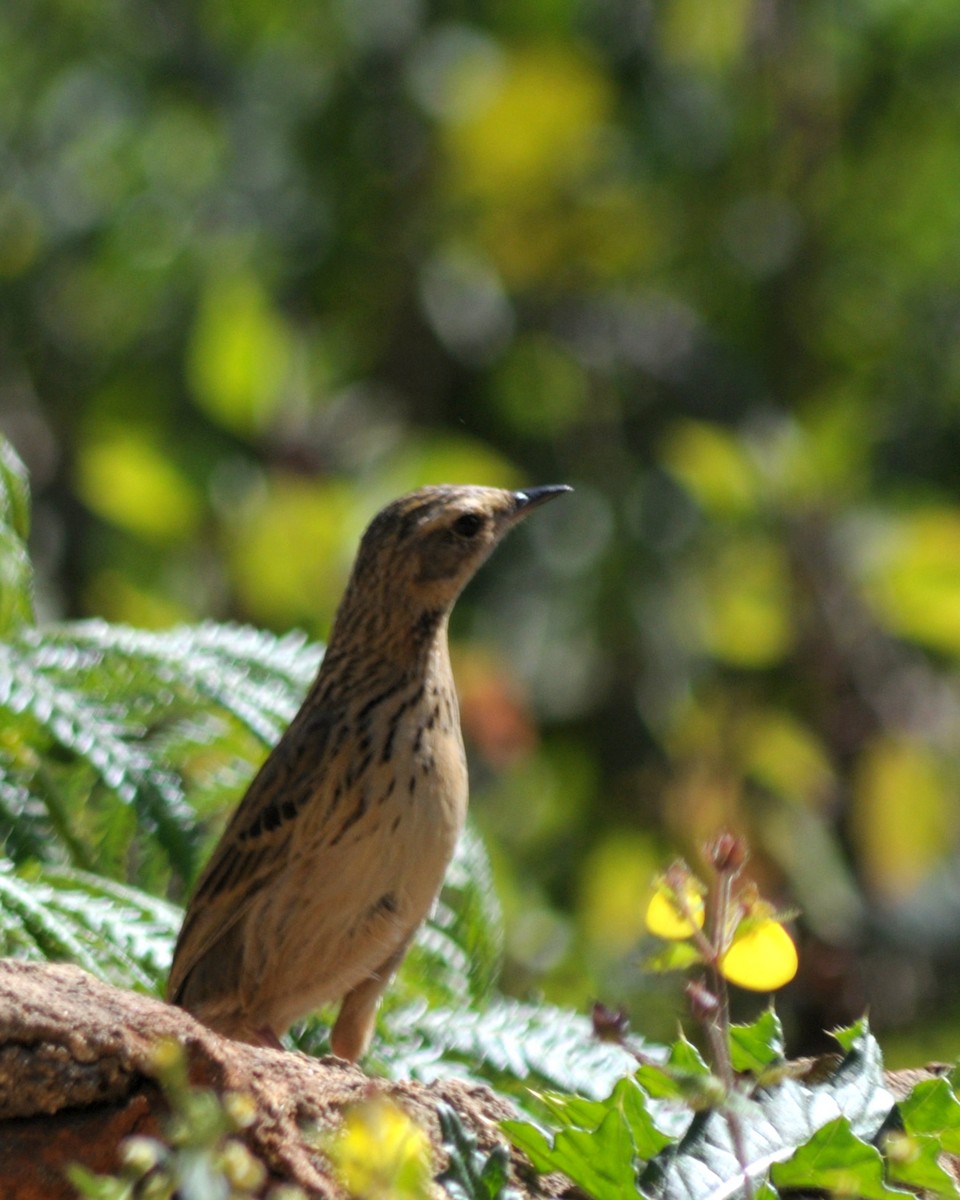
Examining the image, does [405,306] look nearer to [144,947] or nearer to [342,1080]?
[144,947]

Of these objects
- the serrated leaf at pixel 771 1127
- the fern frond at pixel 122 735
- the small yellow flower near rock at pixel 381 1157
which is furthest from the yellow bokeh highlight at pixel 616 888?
the small yellow flower near rock at pixel 381 1157

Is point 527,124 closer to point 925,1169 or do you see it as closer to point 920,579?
point 920,579

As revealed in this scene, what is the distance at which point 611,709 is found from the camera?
8172 millimetres

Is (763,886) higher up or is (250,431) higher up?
(250,431)

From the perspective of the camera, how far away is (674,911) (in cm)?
207

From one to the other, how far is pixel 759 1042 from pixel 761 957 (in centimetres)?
37

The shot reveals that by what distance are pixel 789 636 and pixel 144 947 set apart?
4.66 m

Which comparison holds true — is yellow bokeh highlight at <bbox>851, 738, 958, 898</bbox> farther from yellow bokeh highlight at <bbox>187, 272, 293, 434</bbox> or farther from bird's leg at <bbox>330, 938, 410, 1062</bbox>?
bird's leg at <bbox>330, 938, 410, 1062</bbox>

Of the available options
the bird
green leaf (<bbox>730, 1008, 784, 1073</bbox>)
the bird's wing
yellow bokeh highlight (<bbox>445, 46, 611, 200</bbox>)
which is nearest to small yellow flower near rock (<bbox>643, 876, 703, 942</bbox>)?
green leaf (<bbox>730, 1008, 784, 1073</bbox>)

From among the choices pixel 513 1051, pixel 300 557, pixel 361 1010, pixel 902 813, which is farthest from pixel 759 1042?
pixel 902 813

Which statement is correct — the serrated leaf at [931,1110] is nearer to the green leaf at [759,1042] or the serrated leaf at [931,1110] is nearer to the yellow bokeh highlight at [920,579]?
the green leaf at [759,1042]

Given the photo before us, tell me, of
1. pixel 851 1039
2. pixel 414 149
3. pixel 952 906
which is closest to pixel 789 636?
pixel 952 906

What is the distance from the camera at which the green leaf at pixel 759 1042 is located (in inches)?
97.0

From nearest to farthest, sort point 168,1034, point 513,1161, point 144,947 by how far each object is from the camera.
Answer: point 168,1034 → point 513,1161 → point 144,947
